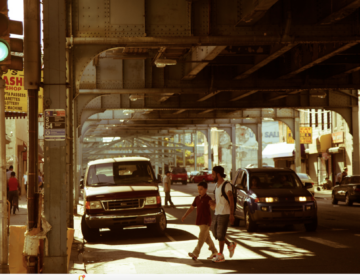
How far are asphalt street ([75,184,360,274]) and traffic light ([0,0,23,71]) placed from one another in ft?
13.2

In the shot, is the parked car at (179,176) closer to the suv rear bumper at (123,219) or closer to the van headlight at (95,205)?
the suv rear bumper at (123,219)

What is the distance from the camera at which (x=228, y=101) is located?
2905 cm

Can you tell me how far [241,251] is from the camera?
12523 millimetres

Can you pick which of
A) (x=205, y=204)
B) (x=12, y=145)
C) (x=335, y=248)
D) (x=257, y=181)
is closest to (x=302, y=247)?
(x=335, y=248)

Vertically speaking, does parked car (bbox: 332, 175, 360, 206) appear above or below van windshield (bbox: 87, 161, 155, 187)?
below

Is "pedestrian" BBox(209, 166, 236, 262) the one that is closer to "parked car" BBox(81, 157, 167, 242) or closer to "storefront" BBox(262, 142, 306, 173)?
"parked car" BBox(81, 157, 167, 242)

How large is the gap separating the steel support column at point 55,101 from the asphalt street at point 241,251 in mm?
1187

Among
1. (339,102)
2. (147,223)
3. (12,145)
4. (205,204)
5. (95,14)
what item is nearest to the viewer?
(205,204)

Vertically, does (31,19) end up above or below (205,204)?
above

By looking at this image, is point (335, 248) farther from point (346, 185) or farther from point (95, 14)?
point (346, 185)

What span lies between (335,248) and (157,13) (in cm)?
641

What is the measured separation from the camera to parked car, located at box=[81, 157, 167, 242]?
49.6ft

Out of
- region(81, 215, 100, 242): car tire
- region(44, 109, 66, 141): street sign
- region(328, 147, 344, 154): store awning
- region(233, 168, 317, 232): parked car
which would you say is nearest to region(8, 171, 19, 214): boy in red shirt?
region(81, 215, 100, 242): car tire

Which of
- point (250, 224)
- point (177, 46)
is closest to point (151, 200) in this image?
point (250, 224)
